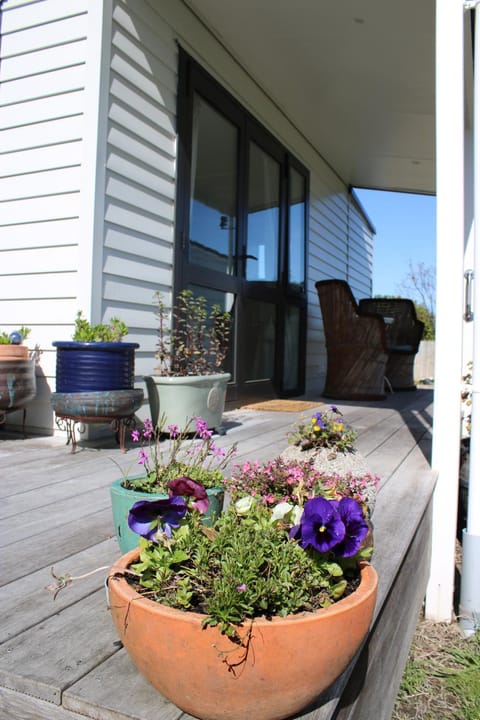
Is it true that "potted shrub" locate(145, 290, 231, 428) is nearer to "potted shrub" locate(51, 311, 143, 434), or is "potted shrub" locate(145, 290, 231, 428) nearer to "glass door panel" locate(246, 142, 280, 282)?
"potted shrub" locate(51, 311, 143, 434)

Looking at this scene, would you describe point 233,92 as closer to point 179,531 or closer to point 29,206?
point 29,206

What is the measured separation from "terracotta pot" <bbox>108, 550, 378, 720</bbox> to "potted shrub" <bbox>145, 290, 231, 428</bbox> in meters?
2.14

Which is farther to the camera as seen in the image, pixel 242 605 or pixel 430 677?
pixel 430 677

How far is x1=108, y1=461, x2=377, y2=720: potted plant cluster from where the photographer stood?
0.67 m

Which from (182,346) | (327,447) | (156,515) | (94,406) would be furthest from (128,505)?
(182,346)

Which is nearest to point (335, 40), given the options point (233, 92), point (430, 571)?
point (233, 92)

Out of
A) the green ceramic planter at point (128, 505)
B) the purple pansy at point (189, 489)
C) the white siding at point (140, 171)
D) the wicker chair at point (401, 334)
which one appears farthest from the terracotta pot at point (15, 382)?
the wicker chair at point (401, 334)

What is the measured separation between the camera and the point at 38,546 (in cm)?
134

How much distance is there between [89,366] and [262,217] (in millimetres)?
2906

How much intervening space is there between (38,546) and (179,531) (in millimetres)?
675

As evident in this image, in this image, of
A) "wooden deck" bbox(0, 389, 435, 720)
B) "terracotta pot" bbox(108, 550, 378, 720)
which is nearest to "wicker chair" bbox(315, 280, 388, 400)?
"wooden deck" bbox(0, 389, 435, 720)

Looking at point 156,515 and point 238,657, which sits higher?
point 156,515

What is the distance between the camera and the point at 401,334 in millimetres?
7105

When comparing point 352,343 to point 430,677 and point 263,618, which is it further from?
point 263,618
